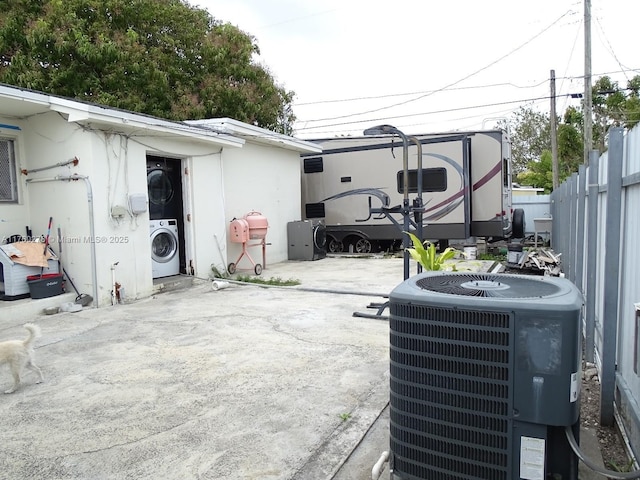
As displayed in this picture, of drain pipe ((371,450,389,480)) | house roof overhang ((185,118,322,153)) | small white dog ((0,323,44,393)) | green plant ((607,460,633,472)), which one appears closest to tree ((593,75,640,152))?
house roof overhang ((185,118,322,153))

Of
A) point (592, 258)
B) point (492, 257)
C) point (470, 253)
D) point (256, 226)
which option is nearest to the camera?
point (592, 258)

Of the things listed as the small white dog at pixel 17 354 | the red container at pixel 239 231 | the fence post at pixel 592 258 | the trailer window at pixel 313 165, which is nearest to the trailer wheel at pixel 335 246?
the trailer window at pixel 313 165

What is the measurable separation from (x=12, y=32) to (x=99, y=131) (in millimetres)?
8473

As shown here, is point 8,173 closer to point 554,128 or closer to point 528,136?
point 554,128

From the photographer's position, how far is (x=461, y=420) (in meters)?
1.79

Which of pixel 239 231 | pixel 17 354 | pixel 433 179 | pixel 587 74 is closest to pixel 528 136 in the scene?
pixel 587 74

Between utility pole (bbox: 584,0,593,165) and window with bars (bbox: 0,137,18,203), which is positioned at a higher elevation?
utility pole (bbox: 584,0,593,165)

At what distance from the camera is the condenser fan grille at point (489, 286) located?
1909mm

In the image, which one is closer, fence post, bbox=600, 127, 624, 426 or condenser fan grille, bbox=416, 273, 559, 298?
condenser fan grille, bbox=416, 273, 559, 298

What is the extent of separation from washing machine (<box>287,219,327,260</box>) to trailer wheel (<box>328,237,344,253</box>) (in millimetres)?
1757

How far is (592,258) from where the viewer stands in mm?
3512

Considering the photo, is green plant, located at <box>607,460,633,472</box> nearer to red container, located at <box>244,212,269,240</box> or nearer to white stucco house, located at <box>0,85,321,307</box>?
white stucco house, located at <box>0,85,321,307</box>

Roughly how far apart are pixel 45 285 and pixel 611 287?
20.2 ft

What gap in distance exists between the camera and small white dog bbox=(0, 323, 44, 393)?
132 inches
